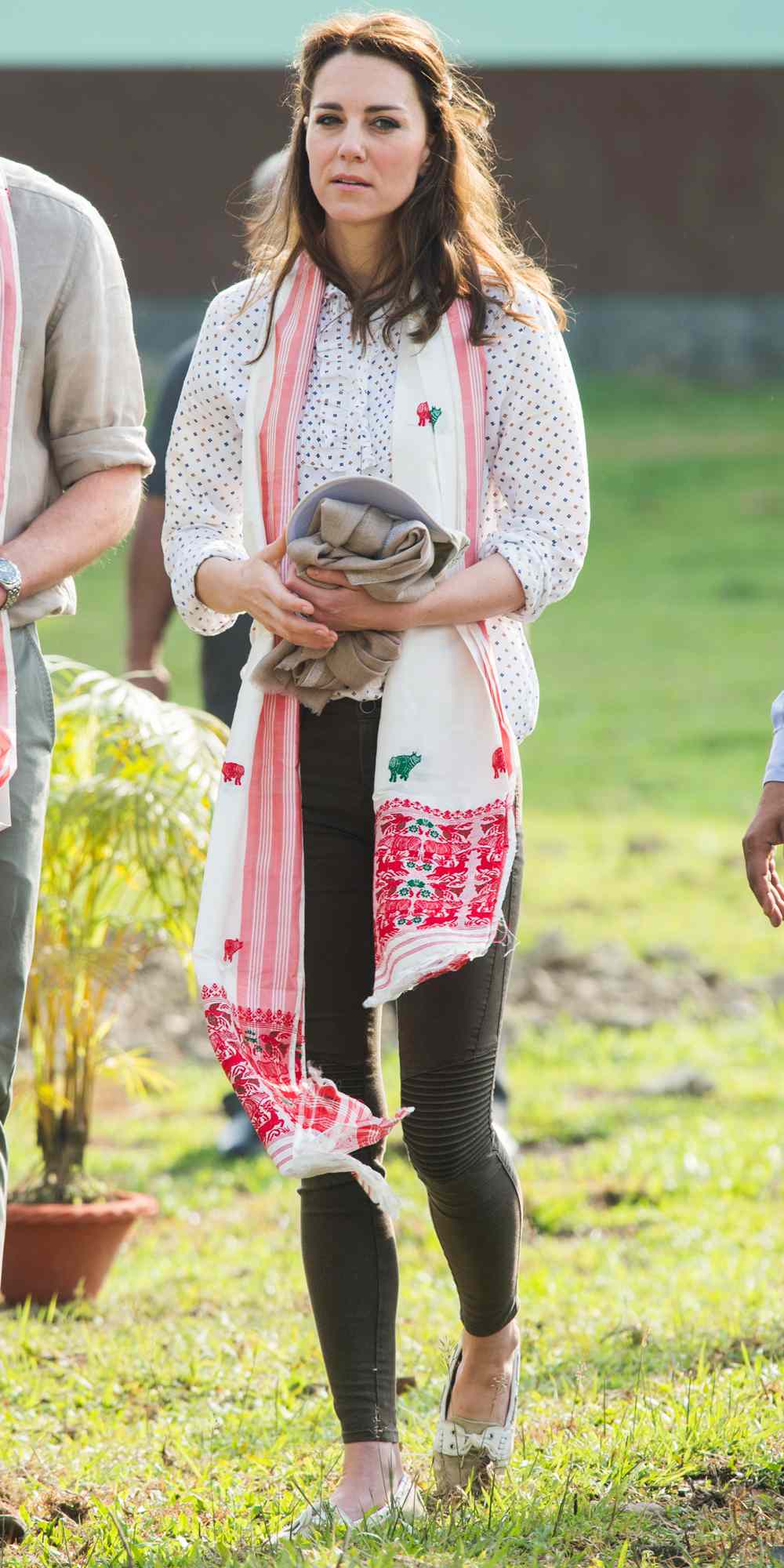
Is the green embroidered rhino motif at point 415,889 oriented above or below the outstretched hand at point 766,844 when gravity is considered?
below

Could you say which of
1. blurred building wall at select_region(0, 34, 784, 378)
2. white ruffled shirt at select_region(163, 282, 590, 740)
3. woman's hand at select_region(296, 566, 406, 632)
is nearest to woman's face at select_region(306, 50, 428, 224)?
white ruffled shirt at select_region(163, 282, 590, 740)

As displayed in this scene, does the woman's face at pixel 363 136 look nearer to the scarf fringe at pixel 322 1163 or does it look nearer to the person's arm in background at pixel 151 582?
the scarf fringe at pixel 322 1163

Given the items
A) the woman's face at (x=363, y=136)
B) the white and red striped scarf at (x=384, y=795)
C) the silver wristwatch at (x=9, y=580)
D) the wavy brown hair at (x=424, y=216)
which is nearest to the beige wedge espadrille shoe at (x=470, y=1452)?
the white and red striped scarf at (x=384, y=795)

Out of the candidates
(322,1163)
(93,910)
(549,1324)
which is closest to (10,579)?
(322,1163)

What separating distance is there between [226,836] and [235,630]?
106 inches

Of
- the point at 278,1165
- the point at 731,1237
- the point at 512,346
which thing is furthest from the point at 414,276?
the point at 731,1237

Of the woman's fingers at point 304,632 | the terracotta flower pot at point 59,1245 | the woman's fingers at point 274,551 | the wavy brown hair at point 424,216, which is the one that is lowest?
the terracotta flower pot at point 59,1245

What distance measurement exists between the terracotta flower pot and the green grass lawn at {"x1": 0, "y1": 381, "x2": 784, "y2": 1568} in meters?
0.08

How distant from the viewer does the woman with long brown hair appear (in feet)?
10.3

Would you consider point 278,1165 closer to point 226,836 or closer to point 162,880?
point 226,836

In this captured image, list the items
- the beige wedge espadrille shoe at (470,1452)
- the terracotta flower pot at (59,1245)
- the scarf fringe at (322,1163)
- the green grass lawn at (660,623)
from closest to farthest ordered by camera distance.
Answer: the scarf fringe at (322,1163) < the beige wedge espadrille shoe at (470,1452) < the terracotta flower pot at (59,1245) < the green grass lawn at (660,623)

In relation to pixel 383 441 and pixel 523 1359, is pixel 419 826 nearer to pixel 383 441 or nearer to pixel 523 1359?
pixel 383 441

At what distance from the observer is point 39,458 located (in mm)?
3191

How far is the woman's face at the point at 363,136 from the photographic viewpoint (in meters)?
3.19
